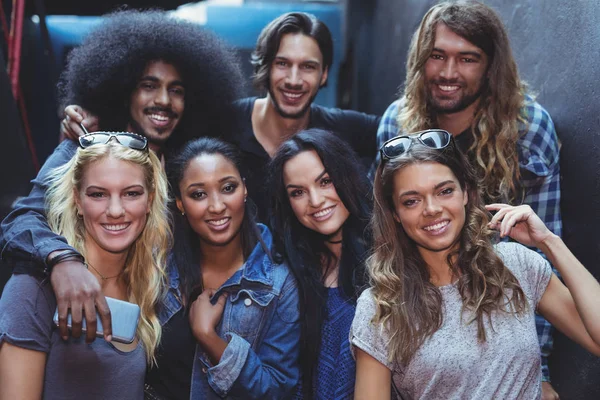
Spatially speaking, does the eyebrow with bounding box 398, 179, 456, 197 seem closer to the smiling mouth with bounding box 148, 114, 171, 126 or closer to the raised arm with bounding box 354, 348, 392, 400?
the raised arm with bounding box 354, 348, 392, 400

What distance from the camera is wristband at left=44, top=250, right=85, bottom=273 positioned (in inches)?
102

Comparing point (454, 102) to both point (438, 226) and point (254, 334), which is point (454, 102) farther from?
point (254, 334)

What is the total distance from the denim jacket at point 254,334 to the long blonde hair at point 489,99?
1116 mm

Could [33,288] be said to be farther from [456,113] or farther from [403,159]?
[456,113]

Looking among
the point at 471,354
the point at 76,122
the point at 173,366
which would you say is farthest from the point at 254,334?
the point at 76,122

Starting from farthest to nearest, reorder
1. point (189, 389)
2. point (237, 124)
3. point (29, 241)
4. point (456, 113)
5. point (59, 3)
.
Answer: point (59, 3) → point (237, 124) → point (456, 113) → point (189, 389) → point (29, 241)

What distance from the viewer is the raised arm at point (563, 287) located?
2480 mm

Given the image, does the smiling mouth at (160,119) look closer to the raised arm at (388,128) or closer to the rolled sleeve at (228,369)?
the raised arm at (388,128)

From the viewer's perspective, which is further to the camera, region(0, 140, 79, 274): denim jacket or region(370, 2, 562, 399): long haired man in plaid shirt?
region(370, 2, 562, 399): long haired man in plaid shirt

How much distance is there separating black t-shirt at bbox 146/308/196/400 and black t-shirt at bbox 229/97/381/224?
1.24 m

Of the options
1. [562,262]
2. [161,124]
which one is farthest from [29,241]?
[562,262]

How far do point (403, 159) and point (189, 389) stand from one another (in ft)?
4.60

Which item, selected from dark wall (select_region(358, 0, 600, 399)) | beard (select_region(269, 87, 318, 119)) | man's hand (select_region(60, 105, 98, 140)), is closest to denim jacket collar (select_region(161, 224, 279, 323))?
man's hand (select_region(60, 105, 98, 140))

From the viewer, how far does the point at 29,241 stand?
277 centimetres
